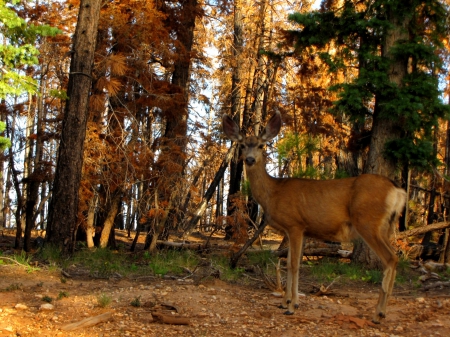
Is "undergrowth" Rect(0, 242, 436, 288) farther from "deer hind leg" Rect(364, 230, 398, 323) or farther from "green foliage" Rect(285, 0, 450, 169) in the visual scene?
"green foliage" Rect(285, 0, 450, 169)

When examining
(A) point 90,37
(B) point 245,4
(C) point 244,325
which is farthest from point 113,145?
(B) point 245,4

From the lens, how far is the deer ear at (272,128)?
8.16m

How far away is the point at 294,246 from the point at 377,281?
9.09 feet

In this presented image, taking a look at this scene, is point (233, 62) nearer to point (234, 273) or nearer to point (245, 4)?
point (245, 4)

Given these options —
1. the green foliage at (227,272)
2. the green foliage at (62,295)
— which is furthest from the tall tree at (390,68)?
the green foliage at (62,295)

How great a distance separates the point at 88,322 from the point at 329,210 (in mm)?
3507

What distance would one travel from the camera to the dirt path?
18.6 feet

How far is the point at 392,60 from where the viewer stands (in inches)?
409

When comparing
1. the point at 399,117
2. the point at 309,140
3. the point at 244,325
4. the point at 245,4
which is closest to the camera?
the point at 244,325

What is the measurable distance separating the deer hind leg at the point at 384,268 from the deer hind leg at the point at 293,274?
2.97 ft

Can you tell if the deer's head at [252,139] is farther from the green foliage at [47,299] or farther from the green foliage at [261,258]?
the green foliage at [261,258]

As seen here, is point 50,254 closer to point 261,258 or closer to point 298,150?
point 261,258

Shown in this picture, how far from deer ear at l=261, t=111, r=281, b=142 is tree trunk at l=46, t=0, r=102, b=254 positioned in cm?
440

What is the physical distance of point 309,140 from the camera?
1280 cm
